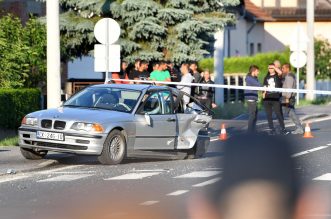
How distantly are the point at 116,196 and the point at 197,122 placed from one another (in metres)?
6.64

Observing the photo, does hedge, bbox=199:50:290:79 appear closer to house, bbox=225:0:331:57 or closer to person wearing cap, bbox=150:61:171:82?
house, bbox=225:0:331:57

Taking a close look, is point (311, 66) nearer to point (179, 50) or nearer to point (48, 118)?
point (179, 50)

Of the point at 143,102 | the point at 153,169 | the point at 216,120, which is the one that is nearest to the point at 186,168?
the point at 153,169

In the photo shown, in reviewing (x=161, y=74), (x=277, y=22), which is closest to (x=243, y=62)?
(x=277, y=22)

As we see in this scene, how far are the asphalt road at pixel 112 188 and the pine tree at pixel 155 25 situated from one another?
13.7 m

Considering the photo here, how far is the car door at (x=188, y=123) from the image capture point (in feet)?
63.3

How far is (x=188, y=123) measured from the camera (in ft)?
64.0

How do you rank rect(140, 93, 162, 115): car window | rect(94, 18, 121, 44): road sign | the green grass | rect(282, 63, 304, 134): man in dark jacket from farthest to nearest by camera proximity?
rect(282, 63, 304, 134): man in dark jacket < rect(94, 18, 121, 44): road sign < the green grass < rect(140, 93, 162, 115): car window

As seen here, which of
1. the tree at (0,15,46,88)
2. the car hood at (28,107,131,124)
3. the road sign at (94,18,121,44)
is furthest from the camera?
the tree at (0,15,46,88)

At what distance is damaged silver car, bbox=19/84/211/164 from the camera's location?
1766cm

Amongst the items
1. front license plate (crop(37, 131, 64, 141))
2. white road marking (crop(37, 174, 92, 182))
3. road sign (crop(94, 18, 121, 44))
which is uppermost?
road sign (crop(94, 18, 121, 44))

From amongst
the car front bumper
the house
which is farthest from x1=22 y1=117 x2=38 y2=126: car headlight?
the house

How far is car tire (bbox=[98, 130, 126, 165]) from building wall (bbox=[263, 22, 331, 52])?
62248 mm

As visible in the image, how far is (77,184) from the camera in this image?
14.9 m
